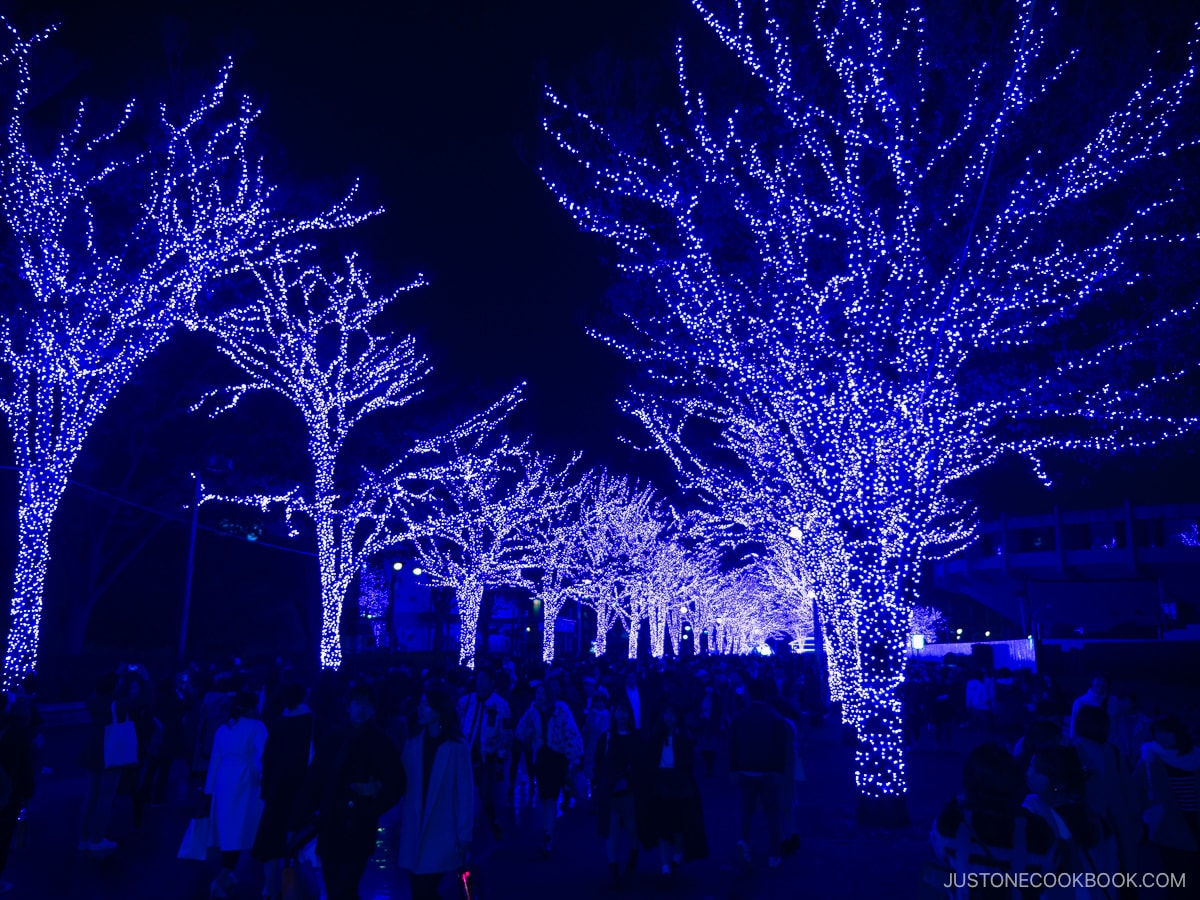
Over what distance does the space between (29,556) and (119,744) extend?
312 inches

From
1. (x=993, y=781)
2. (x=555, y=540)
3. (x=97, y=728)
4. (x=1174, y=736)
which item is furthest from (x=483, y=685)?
(x=555, y=540)

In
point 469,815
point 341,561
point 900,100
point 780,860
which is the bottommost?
point 780,860

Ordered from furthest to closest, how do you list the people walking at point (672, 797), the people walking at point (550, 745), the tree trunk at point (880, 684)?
the tree trunk at point (880, 684), the people walking at point (550, 745), the people walking at point (672, 797)

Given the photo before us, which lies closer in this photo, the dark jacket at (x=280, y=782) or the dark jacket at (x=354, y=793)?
the dark jacket at (x=354, y=793)

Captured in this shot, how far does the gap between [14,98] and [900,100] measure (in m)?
11.6

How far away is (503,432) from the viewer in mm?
32281

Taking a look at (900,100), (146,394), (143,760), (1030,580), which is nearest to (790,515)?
(900,100)

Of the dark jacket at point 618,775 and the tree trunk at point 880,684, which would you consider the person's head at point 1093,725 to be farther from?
the tree trunk at point 880,684

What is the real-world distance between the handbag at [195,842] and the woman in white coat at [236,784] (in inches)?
8.5

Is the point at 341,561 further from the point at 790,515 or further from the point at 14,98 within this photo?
the point at 14,98

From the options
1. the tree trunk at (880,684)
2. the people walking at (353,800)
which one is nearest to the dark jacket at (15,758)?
the people walking at (353,800)

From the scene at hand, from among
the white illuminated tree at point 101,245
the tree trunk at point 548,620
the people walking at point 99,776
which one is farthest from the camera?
the tree trunk at point 548,620

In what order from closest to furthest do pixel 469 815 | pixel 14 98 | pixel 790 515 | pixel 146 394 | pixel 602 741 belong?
pixel 469 815
pixel 602 741
pixel 14 98
pixel 790 515
pixel 146 394

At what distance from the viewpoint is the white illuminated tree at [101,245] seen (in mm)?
14734
